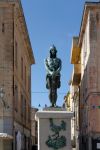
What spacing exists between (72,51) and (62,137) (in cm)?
4411

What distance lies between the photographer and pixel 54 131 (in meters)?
27.3

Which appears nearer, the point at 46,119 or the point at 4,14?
the point at 46,119

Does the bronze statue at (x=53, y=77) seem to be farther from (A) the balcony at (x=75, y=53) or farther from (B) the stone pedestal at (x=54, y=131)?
(A) the balcony at (x=75, y=53)

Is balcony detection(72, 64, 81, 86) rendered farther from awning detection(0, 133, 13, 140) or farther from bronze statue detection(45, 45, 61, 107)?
bronze statue detection(45, 45, 61, 107)

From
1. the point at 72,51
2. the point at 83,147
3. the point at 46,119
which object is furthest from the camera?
the point at 72,51

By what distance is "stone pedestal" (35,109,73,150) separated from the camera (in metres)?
27.2

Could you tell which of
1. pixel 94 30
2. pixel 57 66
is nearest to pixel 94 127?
pixel 94 30

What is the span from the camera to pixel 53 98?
28000 millimetres

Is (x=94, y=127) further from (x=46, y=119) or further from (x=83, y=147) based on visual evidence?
(x=46, y=119)

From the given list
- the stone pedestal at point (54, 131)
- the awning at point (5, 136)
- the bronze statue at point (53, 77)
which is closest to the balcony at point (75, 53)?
the awning at point (5, 136)

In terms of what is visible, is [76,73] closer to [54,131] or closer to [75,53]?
[75,53]

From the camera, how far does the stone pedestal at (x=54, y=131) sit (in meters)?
27.2

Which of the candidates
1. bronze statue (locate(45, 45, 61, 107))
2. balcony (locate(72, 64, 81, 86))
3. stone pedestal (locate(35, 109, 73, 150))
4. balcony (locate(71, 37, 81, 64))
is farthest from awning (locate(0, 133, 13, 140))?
balcony (locate(71, 37, 81, 64))

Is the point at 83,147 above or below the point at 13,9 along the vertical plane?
below
